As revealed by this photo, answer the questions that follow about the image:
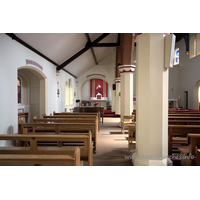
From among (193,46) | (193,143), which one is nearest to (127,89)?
(193,143)

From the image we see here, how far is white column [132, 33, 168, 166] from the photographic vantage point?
10.7 ft

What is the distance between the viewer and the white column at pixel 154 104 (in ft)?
10.7

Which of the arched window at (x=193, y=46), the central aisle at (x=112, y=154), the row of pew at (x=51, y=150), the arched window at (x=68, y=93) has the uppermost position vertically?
the arched window at (x=193, y=46)

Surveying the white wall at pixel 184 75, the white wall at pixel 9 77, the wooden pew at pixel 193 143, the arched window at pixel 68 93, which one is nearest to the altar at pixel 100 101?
the arched window at pixel 68 93

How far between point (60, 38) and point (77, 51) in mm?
2633

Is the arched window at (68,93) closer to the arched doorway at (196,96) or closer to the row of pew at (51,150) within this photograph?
the row of pew at (51,150)

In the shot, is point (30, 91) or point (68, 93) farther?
point (68, 93)

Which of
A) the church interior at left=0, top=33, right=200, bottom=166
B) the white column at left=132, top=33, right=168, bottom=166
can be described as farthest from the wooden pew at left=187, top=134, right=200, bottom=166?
the white column at left=132, top=33, right=168, bottom=166

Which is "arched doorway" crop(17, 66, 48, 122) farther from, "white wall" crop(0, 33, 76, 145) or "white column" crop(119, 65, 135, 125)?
"white column" crop(119, 65, 135, 125)

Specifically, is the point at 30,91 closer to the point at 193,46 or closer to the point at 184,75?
the point at 193,46

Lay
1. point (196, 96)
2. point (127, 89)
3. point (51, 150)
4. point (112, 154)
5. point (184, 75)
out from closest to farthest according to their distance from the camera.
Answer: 1. point (51, 150)
2. point (112, 154)
3. point (127, 89)
4. point (196, 96)
5. point (184, 75)

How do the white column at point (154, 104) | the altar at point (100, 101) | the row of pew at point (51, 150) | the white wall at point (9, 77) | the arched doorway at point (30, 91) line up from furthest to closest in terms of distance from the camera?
the altar at point (100, 101), the arched doorway at point (30, 91), the white wall at point (9, 77), the white column at point (154, 104), the row of pew at point (51, 150)

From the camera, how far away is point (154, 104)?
3.28 metres
